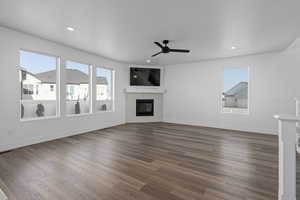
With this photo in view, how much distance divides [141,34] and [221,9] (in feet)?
5.58

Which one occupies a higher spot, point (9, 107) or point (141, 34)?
point (141, 34)

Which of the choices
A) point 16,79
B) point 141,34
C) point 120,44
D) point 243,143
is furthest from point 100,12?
point 243,143

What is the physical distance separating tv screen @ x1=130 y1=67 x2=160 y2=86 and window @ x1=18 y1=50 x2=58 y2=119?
10.0ft

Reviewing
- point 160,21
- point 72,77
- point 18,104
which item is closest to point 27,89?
point 18,104

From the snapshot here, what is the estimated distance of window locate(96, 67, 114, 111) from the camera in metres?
5.22

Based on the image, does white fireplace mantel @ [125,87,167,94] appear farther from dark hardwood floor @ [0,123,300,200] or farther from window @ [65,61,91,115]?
dark hardwood floor @ [0,123,300,200]

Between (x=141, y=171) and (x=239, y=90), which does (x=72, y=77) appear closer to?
(x=141, y=171)

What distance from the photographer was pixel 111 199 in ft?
5.33

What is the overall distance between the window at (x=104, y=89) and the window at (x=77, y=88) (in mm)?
397

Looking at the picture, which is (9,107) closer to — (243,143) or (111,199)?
(111,199)

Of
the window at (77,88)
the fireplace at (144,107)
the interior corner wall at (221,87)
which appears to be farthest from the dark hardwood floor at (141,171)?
the fireplace at (144,107)

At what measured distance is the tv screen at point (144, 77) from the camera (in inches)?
252

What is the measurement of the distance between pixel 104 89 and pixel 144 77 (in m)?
1.91

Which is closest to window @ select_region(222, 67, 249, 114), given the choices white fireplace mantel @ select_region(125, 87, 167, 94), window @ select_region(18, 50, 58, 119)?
white fireplace mantel @ select_region(125, 87, 167, 94)
